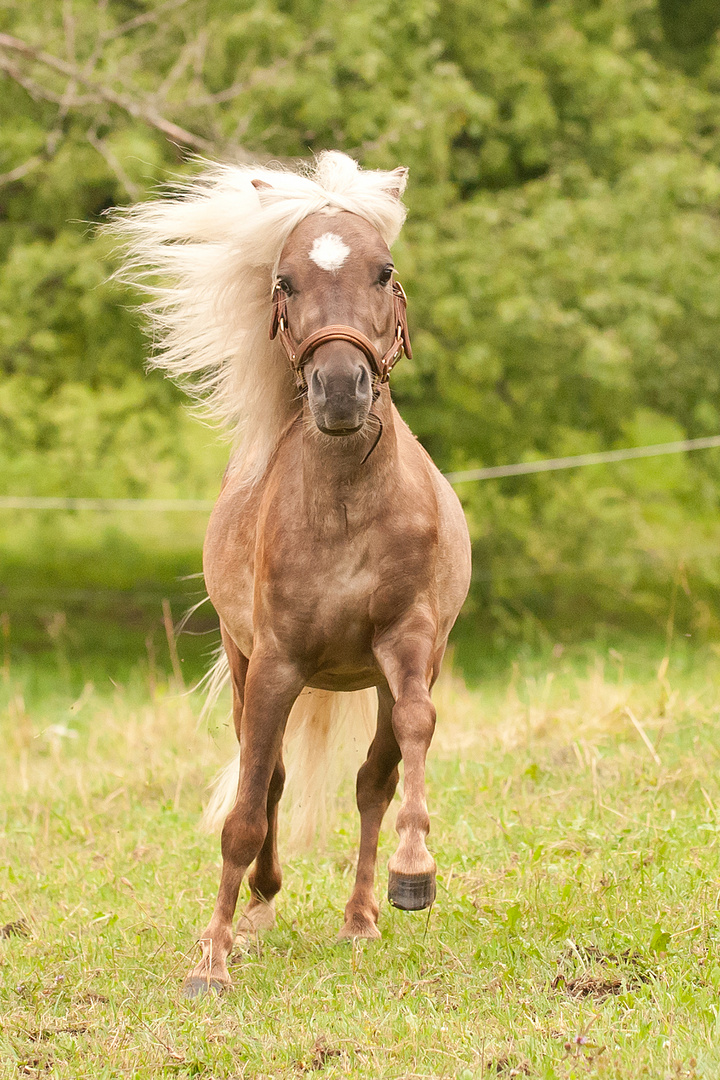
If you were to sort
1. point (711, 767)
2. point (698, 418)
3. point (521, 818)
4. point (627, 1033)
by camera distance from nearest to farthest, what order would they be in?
point (627, 1033), point (521, 818), point (711, 767), point (698, 418)

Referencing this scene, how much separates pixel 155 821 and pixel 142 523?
1146 centimetres

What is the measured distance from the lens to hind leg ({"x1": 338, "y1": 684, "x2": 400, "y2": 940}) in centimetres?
400

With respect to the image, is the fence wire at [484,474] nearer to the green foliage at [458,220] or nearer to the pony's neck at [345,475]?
the green foliage at [458,220]

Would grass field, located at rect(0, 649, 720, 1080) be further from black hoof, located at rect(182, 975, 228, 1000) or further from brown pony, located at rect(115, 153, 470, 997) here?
brown pony, located at rect(115, 153, 470, 997)

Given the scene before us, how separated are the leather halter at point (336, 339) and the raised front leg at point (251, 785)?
872 mm

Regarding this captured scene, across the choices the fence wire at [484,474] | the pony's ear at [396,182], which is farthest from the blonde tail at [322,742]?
the fence wire at [484,474]

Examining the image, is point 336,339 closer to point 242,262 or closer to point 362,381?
point 362,381

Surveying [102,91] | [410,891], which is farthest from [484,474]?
[410,891]

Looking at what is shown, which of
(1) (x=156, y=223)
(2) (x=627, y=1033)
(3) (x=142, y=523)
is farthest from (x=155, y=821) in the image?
(3) (x=142, y=523)

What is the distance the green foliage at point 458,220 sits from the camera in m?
11.9

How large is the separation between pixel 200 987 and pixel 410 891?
0.79 meters

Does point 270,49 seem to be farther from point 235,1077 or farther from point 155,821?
point 235,1077

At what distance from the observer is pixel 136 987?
3.61 metres

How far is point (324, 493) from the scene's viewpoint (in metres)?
3.55
